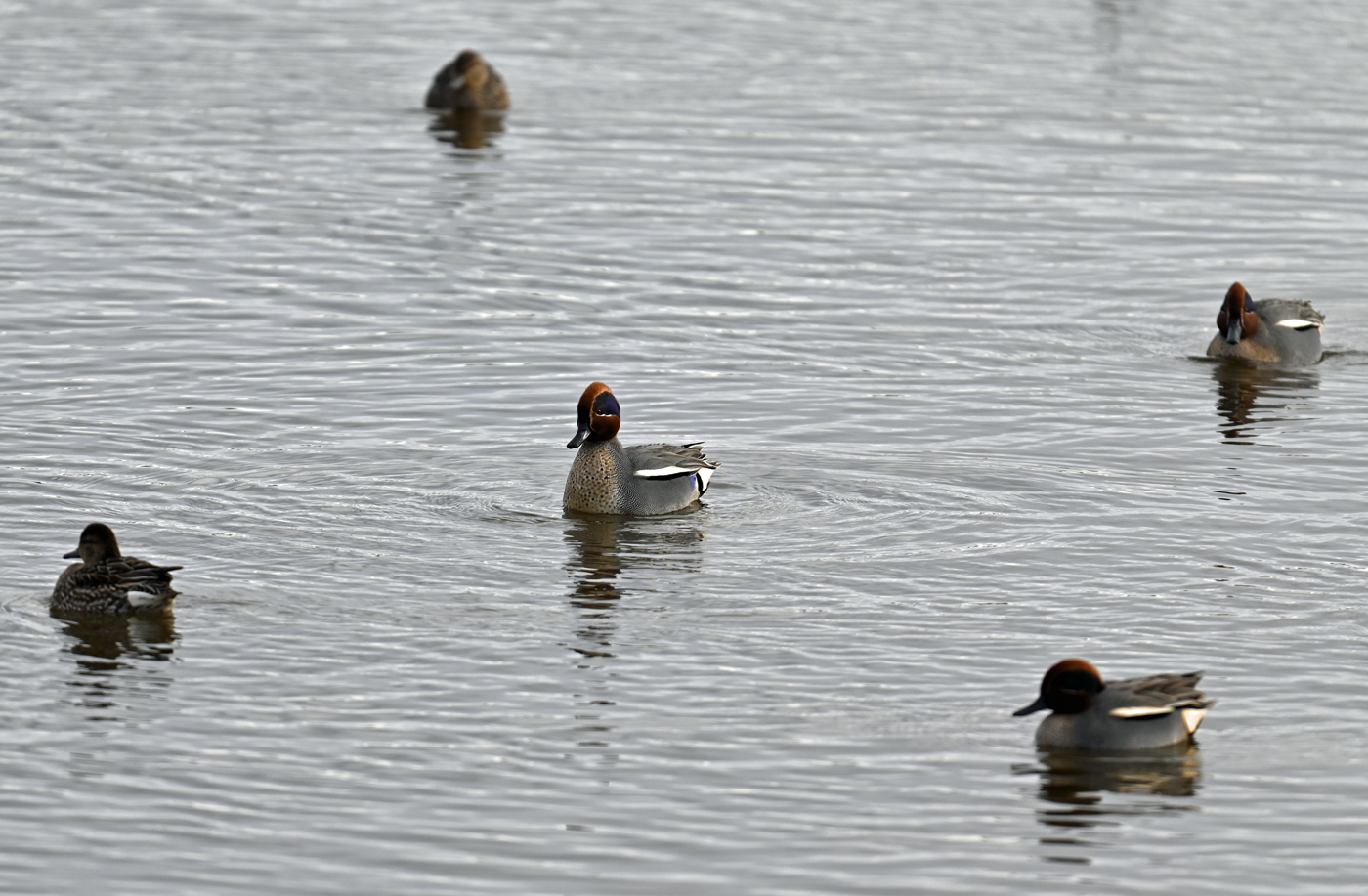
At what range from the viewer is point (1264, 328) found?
2211 centimetres

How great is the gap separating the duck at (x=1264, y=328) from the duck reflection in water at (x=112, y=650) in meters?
11.8

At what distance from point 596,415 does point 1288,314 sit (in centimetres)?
819

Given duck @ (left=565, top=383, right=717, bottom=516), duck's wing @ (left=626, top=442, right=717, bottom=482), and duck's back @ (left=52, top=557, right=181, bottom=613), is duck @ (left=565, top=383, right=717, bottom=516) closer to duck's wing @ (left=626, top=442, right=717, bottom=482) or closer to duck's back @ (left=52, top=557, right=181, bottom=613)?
duck's wing @ (left=626, top=442, right=717, bottom=482)

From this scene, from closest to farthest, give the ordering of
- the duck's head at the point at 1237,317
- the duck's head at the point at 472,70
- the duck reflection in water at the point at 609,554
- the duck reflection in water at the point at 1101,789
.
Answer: the duck reflection in water at the point at 1101,789, the duck reflection in water at the point at 609,554, the duck's head at the point at 1237,317, the duck's head at the point at 472,70

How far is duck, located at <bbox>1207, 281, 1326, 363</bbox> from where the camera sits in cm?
2203

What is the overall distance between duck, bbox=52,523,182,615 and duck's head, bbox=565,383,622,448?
4.02m

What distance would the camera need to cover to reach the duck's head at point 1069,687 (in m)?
→ 12.5

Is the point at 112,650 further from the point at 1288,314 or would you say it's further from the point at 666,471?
the point at 1288,314

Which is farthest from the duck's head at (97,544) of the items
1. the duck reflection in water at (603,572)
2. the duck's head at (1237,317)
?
the duck's head at (1237,317)

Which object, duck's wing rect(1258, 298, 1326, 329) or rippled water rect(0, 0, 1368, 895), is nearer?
rippled water rect(0, 0, 1368, 895)

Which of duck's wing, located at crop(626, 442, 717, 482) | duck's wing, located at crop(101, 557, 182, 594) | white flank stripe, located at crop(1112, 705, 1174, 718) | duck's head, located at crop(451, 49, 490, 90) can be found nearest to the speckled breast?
duck's wing, located at crop(626, 442, 717, 482)

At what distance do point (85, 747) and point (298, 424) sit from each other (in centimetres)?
711

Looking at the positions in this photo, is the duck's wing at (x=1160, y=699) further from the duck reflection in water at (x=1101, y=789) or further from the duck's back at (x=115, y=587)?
the duck's back at (x=115, y=587)

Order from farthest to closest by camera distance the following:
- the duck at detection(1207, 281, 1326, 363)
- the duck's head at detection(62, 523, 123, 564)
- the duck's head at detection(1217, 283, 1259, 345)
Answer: the duck at detection(1207, 281, 1326, 363) → the duck's head at detection(1217, 283, 1259, 345) → the duck's head at detection(62, 523, 123, 564)
